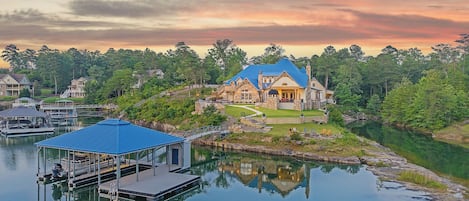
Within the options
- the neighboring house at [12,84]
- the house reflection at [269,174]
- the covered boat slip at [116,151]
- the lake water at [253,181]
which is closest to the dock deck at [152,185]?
the covered boat slip at [116,151]

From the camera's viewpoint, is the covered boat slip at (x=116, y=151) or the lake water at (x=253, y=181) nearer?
the covered boat slip at (x=116, y=151)

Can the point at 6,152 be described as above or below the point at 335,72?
below

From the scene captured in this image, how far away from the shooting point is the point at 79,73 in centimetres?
10288

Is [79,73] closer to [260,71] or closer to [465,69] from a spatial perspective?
[260,71]

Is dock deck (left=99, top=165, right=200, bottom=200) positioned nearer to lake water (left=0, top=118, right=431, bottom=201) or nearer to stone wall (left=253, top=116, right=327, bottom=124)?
lake water (left=0, top=118, right=431, bottom=201)

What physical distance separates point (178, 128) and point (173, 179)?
21193 millimetres

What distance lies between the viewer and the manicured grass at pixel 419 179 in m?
24.6

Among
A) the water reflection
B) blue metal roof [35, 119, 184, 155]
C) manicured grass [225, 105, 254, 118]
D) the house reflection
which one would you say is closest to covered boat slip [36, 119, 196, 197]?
blue metal roof [35, 119, 184, 155]

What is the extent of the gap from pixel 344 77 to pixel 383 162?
130ft

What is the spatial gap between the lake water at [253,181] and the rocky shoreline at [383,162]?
74 centimetres

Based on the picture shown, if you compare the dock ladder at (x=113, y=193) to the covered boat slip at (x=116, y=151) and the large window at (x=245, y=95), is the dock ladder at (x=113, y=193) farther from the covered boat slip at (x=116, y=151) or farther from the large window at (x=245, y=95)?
the large window at (x=245, y=95)

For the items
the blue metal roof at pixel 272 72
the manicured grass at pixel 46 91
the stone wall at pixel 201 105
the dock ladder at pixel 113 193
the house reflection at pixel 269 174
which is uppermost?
the blue metal roof at pixel 272 72

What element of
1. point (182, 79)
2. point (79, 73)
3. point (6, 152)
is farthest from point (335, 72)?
point (79, 73)

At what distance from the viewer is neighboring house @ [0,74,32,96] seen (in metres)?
90.0
